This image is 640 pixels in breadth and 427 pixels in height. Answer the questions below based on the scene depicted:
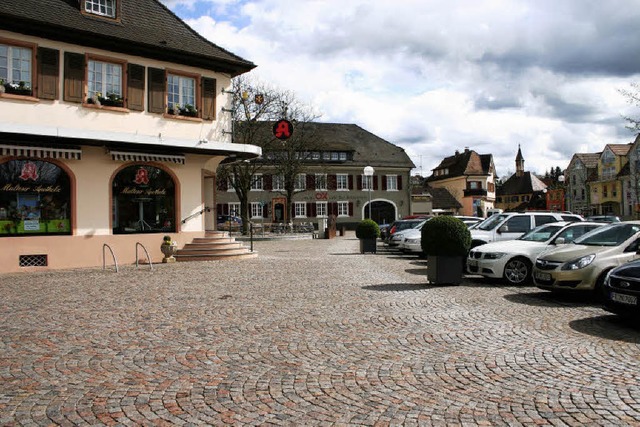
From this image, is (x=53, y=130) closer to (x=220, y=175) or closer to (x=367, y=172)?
(x=367, y=172)

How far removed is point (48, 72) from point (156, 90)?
345 centimetres

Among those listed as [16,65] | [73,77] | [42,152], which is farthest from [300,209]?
[16,65]

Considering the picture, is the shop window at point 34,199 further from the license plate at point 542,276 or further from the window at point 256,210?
the window at point 256,210

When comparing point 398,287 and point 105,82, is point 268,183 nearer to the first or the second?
point 105,82

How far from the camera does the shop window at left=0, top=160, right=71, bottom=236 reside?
16.2 m

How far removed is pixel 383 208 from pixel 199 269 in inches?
1847

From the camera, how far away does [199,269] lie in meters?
16.3

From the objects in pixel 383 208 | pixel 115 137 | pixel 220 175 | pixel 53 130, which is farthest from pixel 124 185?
pixel 383 208

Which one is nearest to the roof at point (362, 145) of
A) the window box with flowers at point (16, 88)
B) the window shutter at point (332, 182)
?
the window shutter at point (332, 182)

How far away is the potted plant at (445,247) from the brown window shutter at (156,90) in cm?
1080

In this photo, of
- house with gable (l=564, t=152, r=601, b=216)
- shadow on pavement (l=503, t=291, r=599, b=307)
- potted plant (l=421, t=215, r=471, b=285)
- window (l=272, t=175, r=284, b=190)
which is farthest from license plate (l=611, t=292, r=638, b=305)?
house with gable (l=564, t=152, r=601, b=216)

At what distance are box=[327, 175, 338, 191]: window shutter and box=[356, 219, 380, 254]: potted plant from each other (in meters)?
35.8

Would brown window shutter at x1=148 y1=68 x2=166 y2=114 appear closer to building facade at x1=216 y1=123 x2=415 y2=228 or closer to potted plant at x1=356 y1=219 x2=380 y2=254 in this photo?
potted plant at x1=356 y1=219 x2=380 y2=254

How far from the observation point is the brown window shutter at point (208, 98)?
20078mm
